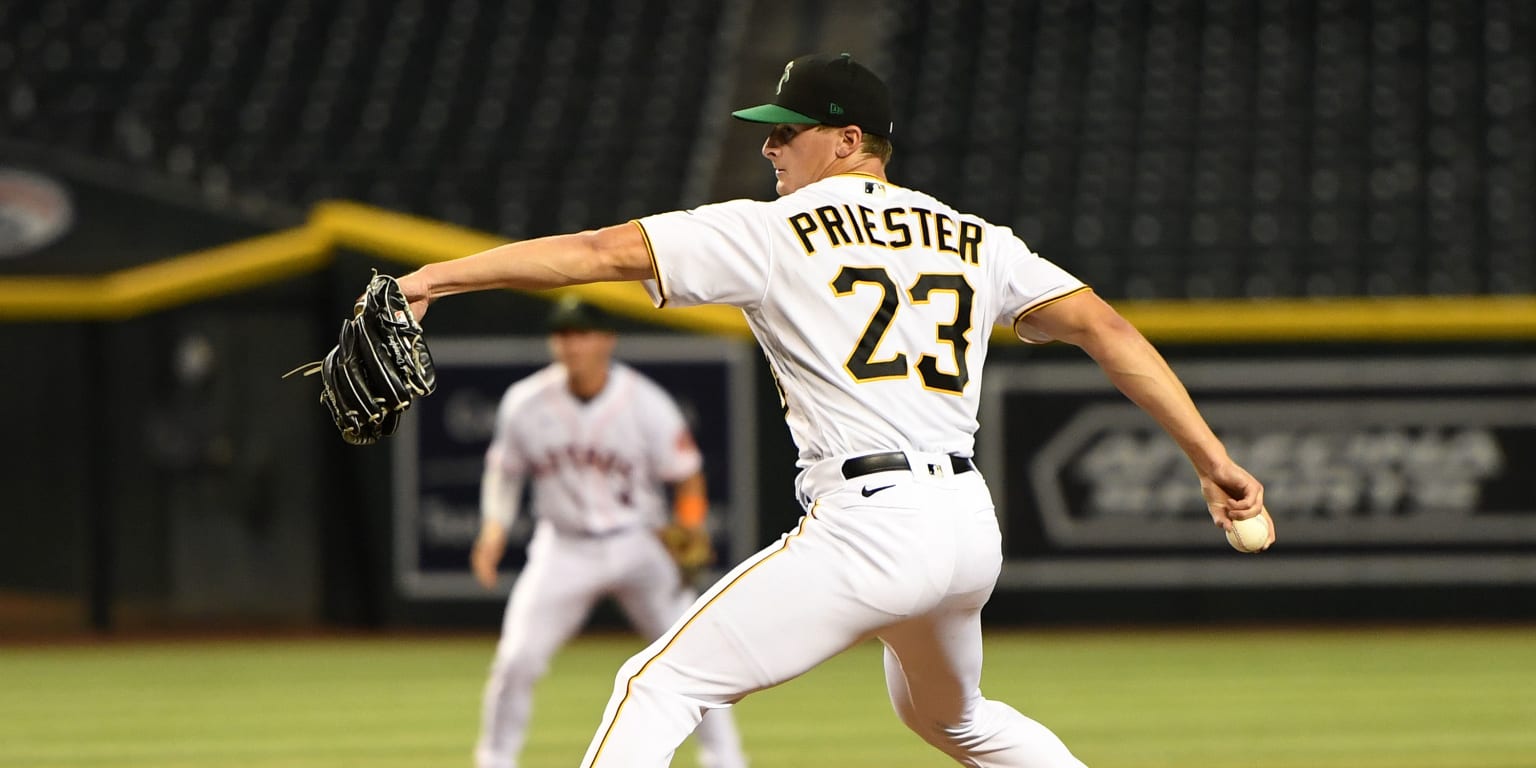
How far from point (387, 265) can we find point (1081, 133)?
6.55 metres

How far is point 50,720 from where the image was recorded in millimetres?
8617

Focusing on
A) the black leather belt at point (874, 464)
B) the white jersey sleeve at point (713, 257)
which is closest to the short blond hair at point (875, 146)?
the white jersey sleeve at point (713, 257)

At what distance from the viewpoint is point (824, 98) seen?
3.68m

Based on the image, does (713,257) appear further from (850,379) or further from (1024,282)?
(1024,282)

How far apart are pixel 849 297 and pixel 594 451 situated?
342 cm

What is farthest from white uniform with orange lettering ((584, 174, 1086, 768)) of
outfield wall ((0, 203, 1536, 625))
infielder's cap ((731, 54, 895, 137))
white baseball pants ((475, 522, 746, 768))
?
outfield wall ((0, 203, 1536, 625))

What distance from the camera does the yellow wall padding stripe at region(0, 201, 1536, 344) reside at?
12.0m

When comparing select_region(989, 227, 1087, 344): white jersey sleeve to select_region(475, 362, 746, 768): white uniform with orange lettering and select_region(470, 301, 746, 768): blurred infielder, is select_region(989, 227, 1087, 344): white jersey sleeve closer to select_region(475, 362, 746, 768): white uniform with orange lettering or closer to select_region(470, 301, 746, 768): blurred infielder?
select_region(475, 362, 746, 768): white uniform with orange lettering

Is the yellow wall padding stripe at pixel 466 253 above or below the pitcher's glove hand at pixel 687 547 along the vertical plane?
above

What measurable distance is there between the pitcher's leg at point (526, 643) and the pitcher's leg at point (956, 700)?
2631mm

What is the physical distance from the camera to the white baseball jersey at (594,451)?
6.84 metres

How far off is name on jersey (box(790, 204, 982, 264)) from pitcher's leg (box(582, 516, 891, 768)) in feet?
1.85

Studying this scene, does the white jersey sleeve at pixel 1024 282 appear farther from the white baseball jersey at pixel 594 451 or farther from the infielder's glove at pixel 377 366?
the white baseball jersey at pixel 594 451

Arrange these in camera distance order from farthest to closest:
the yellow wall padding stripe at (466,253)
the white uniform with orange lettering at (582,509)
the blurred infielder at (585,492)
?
the yellow wall padding stripe at (466,253) < the blurred infielder at (585,492) < the white uniform with orange lettering at (582,509)
